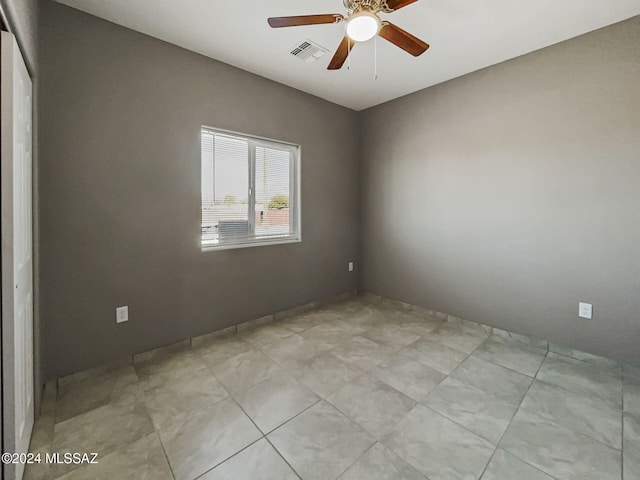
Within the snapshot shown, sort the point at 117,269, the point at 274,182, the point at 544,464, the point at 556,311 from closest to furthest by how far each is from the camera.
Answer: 1. the point at 544,464
2. the point at 117,269
3. the point at 556,311
4. the point at 274,182

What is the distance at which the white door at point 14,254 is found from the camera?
111cm

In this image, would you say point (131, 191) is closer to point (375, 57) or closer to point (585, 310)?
point (375, 57)

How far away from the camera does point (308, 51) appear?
7.93 ft

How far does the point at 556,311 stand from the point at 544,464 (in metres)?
1.58

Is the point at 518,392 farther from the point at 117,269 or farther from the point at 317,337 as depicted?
the point at 117,269

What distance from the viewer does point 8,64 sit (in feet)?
3.64

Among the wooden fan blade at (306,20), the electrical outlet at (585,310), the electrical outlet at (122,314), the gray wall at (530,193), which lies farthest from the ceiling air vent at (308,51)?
the electrical outlet at (585,310)

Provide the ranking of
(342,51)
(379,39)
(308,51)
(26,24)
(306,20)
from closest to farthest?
→ (26,24), (306,20), (342,51), (379,39), (308,51)

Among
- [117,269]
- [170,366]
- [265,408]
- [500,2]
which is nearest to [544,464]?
[265,408]

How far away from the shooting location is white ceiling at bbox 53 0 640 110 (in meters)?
1.91

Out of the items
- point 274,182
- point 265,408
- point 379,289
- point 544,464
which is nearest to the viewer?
point 544,464

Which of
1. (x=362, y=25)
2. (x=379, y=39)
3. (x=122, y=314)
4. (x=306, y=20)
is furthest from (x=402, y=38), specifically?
(x=122, y=314)

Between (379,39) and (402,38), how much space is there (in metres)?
0.76

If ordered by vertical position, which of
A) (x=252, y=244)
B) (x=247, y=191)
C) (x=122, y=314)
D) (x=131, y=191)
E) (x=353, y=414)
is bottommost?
(x=353, y=414)
